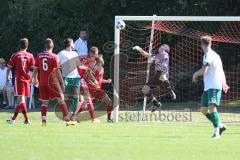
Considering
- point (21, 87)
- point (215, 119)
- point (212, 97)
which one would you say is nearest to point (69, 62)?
point (21, 87)

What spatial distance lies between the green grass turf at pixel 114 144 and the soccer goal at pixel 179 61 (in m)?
8.72

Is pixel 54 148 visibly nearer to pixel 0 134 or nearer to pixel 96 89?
pixel 0 134

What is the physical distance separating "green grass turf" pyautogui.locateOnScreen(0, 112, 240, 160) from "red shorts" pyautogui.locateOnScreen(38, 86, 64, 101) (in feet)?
4.19

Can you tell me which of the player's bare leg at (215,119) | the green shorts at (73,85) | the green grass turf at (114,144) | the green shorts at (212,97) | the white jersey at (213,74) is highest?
the white jersey at (213,74)

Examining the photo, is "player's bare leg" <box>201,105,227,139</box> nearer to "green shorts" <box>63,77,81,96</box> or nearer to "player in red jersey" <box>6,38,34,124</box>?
"green shorts" <box>63,77,81,96</box>

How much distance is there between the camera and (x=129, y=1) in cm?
3028

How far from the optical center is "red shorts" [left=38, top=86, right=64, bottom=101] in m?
17.3

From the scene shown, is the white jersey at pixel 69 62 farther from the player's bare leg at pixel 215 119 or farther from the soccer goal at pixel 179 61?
the soccer goal at pixel 179 61

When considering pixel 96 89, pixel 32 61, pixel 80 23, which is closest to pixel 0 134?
pixel 32 61

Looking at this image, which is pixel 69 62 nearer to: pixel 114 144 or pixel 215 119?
pixel 215 119

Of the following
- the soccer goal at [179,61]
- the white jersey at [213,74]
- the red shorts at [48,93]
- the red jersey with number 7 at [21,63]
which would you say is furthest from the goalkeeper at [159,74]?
the white jersey at [213,74]

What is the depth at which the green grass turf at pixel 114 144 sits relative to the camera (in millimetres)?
10641

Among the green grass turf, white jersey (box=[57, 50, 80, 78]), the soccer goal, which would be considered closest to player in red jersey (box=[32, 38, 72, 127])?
white jersey (box=[57, 50, 80, 78])

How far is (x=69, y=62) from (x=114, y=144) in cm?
638
